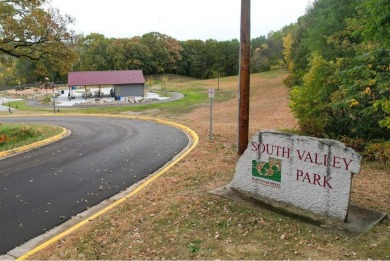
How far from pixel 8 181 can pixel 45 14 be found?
10257 mm

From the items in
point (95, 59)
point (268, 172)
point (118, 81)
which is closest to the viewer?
point (268, 172)

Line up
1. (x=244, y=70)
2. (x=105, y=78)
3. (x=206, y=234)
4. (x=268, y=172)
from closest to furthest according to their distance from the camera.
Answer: (x=206, y=234), (x=268, y=172), (x=244, y=70), (x=105, y=78)

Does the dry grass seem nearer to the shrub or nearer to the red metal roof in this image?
the shrub

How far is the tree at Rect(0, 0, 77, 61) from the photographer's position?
1680cm

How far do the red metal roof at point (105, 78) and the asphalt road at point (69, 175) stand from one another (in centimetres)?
3634

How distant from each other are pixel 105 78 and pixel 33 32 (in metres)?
37.4

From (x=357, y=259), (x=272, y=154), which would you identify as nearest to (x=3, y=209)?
(x=272, y=154)

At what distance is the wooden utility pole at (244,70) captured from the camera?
399 inches

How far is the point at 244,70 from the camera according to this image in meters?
10.5

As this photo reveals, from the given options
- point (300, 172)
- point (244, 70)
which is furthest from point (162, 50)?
point (300, 172)

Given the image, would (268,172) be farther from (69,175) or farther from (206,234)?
(69,175)

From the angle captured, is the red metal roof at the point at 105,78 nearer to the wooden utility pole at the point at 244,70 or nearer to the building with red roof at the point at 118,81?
the building with red roof at the point at 118,81

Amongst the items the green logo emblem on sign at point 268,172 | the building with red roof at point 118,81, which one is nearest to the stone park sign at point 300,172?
the green logo emblem on sign at point 268,172

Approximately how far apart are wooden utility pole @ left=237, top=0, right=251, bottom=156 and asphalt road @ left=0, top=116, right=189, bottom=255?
9.85 ft
